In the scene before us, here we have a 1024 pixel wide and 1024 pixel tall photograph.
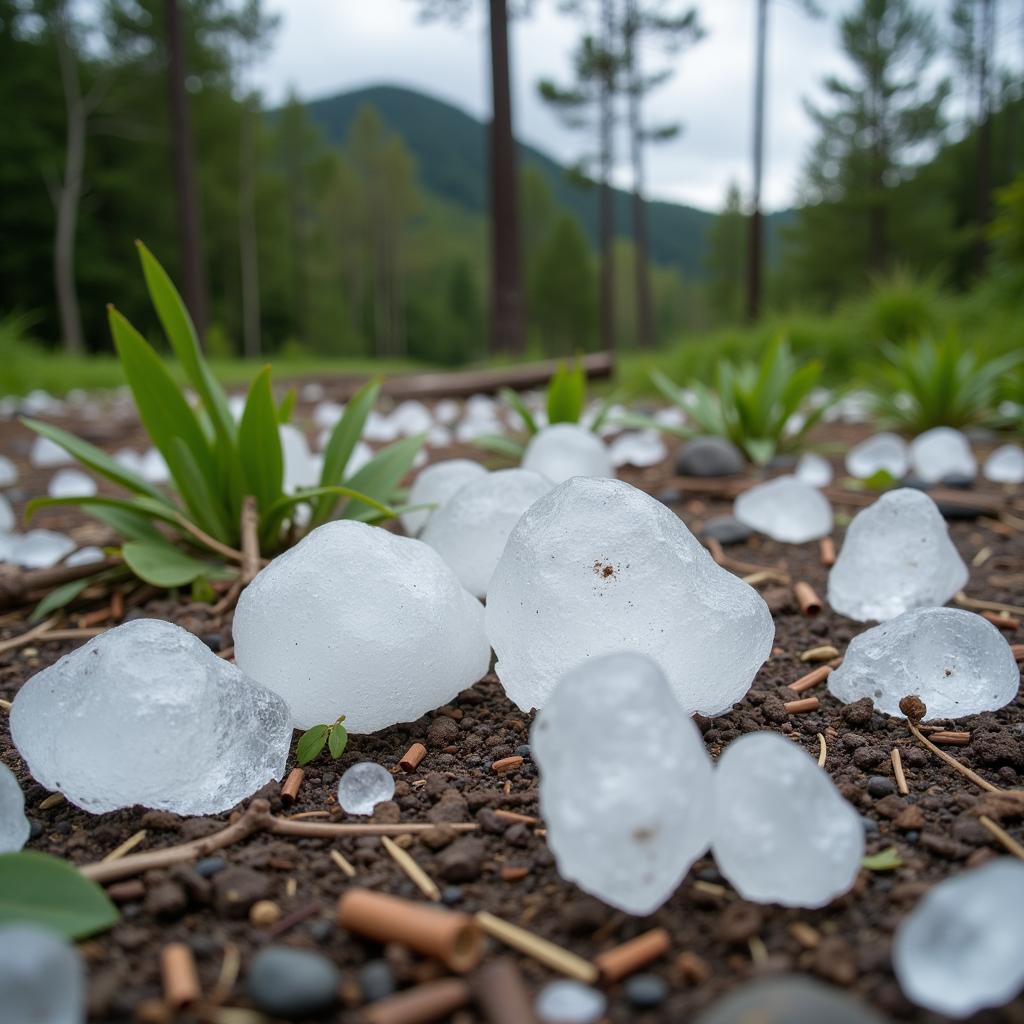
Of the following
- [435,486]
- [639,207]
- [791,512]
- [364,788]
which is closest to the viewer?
[364,788]

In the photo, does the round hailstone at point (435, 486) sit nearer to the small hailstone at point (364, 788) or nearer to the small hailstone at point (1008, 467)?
the small hailstone at point (364, 788)

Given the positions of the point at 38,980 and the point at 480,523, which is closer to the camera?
the point at 38,980

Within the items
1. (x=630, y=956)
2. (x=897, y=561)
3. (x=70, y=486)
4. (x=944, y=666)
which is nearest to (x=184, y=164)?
(x=70, y=486)

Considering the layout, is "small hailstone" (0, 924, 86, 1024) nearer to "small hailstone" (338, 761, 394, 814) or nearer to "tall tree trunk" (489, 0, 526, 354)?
"small hailstone" (338, 761, 394, 814)

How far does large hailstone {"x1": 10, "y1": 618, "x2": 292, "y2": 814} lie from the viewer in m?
0.91

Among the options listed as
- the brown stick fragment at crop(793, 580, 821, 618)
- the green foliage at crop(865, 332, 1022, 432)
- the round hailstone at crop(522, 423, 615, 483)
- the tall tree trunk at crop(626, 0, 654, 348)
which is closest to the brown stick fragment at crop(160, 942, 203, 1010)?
the brown stick fragment at crop(793, 580, 821, 618)

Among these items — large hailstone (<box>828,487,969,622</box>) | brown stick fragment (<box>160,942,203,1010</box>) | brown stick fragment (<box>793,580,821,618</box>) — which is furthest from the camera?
brown stick fragment (<box>793,580,821,618</box>)

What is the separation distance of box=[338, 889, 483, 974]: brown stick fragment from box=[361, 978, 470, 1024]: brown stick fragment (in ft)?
0.09

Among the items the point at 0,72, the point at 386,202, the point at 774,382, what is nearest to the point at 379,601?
the point at 774,382

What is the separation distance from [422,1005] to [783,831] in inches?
13.2

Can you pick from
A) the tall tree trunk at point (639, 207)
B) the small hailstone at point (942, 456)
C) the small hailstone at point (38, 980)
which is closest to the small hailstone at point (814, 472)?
the small hailstone at point (942, 456)

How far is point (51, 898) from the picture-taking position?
0.70 meters

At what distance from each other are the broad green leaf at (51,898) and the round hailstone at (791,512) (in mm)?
1823

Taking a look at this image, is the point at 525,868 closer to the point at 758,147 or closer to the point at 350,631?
the point at 350,631
